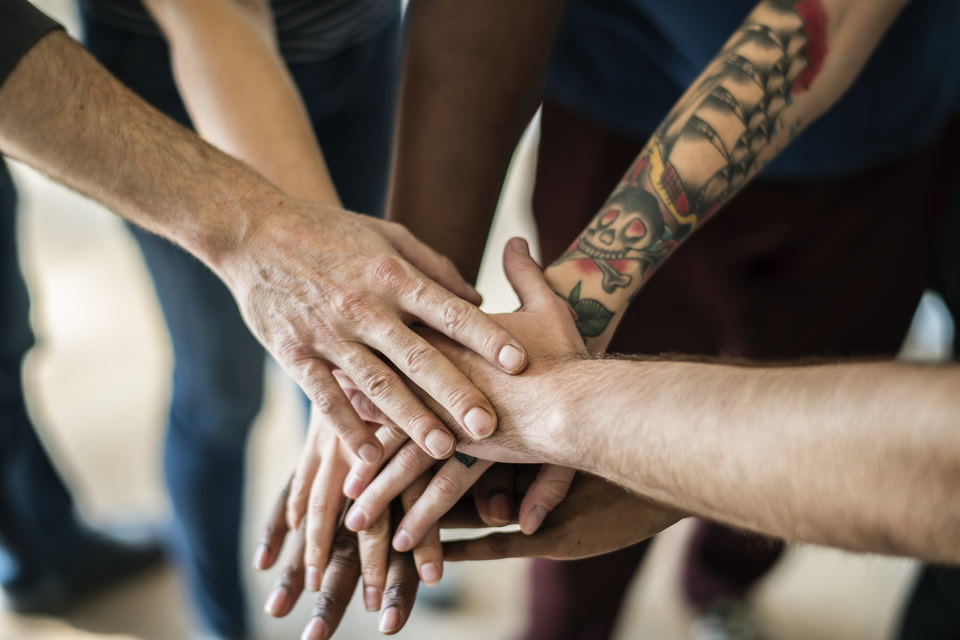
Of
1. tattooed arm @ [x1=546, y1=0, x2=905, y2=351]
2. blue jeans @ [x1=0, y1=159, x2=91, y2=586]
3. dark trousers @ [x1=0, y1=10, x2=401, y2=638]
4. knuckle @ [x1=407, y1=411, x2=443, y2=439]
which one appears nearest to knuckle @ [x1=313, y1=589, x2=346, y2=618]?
knuckle @ [x1=407, y1=411, x2=443, y2=439]

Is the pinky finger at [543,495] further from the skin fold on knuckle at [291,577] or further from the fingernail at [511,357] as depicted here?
the skin fold on knuckle at [291,577]

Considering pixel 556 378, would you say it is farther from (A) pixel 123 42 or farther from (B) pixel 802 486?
(A) pixel 123 42

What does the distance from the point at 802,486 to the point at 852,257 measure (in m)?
0.76

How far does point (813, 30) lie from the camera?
3.15 ft

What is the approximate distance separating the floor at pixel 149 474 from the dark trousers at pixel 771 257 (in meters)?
0.39

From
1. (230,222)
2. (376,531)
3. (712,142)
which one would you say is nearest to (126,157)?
(230,222)

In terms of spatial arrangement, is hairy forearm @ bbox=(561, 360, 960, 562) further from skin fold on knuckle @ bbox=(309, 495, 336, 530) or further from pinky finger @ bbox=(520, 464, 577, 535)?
skin fold on knuckle @ bbox=(309, 495, 336, 530)

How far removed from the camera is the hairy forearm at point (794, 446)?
553mm

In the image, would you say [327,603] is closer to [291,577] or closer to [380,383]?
[291,577]

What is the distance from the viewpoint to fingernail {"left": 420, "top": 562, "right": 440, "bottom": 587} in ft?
2.75

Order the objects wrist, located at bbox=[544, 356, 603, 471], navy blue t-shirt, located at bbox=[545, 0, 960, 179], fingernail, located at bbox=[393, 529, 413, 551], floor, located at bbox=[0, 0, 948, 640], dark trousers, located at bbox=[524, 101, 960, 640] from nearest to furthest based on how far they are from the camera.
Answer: wrist, located at bbox=[544, 356, 603, 471]
fingernail, located at bbox=[393, 529, 413, 551]
navy blue t-shirt, located at bbox=[545, 0, 960, 179]
dark trousers, located at bbox=[524, 101, 960, 640]
floor, located at bbox=[0, 0, 948, 640]

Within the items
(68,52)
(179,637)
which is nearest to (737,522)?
(68,52)

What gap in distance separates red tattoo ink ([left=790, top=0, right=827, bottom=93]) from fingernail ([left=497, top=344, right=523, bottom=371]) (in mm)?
504

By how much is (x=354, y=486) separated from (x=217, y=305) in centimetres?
47
